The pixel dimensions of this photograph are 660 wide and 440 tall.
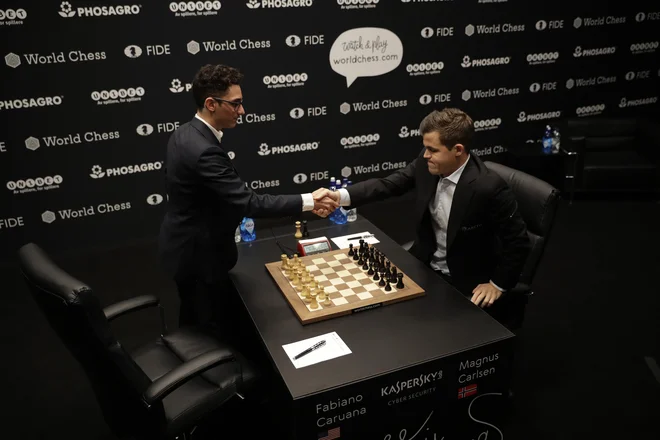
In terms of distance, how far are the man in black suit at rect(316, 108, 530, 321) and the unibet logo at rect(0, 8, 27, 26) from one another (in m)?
→ 3.28

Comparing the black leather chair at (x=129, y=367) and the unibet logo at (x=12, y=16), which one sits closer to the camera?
the black leather chair at (x=129, y=367)

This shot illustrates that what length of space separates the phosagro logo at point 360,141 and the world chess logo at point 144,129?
6.09 feet

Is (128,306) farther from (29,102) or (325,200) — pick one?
(29,102)

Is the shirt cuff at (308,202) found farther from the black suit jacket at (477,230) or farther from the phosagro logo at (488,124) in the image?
the phosagro logo at (488,124)

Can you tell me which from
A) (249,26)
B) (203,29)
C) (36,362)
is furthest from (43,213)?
(249,26)

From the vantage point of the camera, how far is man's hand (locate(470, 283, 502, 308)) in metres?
2.54

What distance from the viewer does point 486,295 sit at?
2557 millimetres

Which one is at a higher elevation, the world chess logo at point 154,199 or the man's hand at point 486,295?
the world chess logo at point 154,199

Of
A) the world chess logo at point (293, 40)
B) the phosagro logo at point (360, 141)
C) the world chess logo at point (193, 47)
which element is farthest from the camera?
the phosagro logo at point (360, 141)

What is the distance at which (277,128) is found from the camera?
200 inches

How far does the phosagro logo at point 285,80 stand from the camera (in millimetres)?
4895

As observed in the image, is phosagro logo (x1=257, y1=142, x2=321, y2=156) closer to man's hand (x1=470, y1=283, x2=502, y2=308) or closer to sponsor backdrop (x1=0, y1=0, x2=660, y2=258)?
sponsor backdrop (x1=0, y1=0, x2=660, y2=258)

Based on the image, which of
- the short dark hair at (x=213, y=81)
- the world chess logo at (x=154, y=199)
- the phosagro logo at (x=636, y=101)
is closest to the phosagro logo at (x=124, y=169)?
the world chess logo at (x=154, y=199)

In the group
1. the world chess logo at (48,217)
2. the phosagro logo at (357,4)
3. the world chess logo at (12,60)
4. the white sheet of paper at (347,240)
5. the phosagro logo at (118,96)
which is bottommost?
the world chess logo at (48,217)
